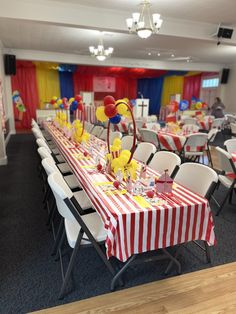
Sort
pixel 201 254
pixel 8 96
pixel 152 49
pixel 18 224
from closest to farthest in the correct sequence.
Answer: pixel 201 254 < pixel 18 224 < pixel 152 49 < pixel 8 96

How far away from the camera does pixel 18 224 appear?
2740mm

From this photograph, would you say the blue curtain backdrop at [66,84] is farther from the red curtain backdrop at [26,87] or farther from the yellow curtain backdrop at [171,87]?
the yellow curtain backdrop at [171,87]

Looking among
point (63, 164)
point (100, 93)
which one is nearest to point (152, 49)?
point (100, 93)

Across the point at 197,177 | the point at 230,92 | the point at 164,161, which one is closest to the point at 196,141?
the point at 164,161

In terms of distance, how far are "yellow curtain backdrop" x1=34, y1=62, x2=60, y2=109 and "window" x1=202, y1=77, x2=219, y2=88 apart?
771cm

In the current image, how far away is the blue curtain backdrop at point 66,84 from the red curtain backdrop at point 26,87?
125cm

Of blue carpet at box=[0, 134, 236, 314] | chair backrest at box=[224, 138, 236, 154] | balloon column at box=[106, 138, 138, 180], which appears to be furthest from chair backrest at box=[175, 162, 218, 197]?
chair backrest at box=[224, 138, 236, 154]

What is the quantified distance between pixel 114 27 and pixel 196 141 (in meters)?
2.83

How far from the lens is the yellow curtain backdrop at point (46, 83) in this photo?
1070cm

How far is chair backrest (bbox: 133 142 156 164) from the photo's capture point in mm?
3026

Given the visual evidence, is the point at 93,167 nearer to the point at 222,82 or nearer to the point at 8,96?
the point at 8,96

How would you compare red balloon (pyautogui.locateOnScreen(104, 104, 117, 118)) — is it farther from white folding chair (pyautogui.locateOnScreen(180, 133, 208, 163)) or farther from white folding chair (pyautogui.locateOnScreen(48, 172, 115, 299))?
white folding chair (pyautogui.locateOnScreen(180, 133, 208, 163))

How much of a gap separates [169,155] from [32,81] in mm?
9742

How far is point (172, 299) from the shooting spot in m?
1.71
